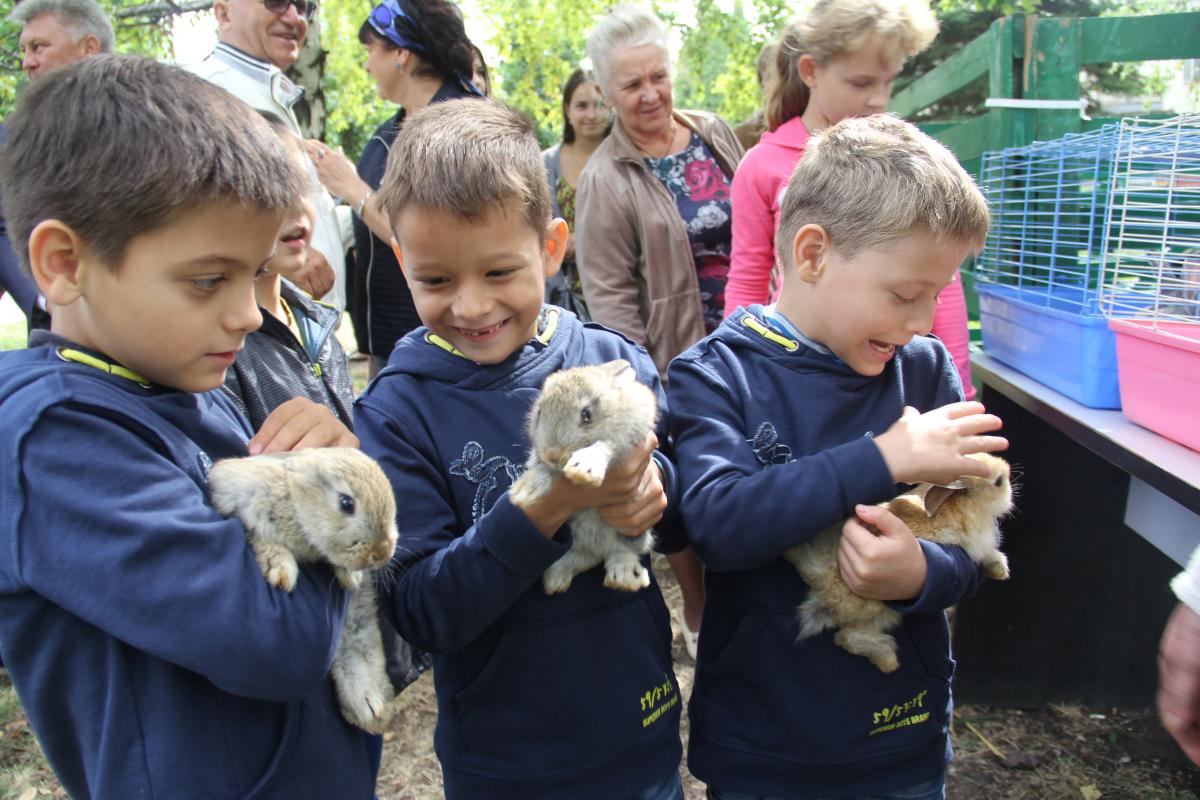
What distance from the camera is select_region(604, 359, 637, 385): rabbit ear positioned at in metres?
1.80

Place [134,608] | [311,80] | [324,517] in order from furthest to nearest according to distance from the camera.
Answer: [311,80] → [324,517] → [134,608]

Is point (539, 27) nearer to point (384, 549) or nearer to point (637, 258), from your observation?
point (637, 258)

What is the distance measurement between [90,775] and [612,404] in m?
1.11

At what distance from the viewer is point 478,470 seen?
185 cm

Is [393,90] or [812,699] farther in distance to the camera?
[393,90]

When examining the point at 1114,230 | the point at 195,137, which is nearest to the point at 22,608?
the point at 195,137

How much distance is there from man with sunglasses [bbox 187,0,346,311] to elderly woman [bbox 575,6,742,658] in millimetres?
1156

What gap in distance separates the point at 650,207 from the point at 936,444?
238 centimetres

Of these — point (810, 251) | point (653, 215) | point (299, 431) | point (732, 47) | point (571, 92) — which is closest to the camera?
point (299, 431)

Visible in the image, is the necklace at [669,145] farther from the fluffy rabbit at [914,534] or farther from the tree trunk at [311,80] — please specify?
the tree trunk at [311,80]

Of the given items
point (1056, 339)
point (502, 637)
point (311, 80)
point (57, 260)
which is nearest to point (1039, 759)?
point (1056, 339)

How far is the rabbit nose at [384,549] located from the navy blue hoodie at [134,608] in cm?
12

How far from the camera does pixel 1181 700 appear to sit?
1458 millimetres

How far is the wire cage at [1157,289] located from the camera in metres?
2.11
